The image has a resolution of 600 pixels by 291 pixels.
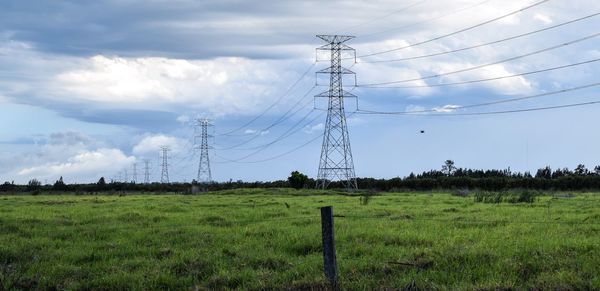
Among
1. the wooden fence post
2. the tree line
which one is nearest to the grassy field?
the wooden fence post

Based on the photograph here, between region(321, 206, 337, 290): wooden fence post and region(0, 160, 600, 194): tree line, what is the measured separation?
58871mm

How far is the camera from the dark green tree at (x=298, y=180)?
7705 centimetres

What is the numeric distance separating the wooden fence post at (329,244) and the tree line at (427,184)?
58.9 m

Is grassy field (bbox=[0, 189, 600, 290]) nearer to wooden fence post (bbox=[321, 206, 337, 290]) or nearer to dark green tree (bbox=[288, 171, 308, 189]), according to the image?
wooden fence post (bbox=[321, 206, 337, 290])

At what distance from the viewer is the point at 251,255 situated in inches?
490

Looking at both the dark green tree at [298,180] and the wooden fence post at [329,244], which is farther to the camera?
the dark green tree at [298,180]

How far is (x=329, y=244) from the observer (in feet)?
30.8

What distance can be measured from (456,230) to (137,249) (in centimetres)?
805

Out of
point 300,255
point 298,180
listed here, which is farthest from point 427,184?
point 300,255

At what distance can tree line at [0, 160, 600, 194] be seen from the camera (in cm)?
7338

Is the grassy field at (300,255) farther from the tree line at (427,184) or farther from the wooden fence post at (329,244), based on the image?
the tree line at (427,184)

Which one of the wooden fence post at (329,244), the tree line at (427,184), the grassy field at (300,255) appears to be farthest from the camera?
the tree line at (427,184)

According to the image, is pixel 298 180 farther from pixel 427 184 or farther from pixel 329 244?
pixel 329 244

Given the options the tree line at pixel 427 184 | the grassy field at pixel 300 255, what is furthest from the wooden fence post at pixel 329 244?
the tree line at pixel 427 184
